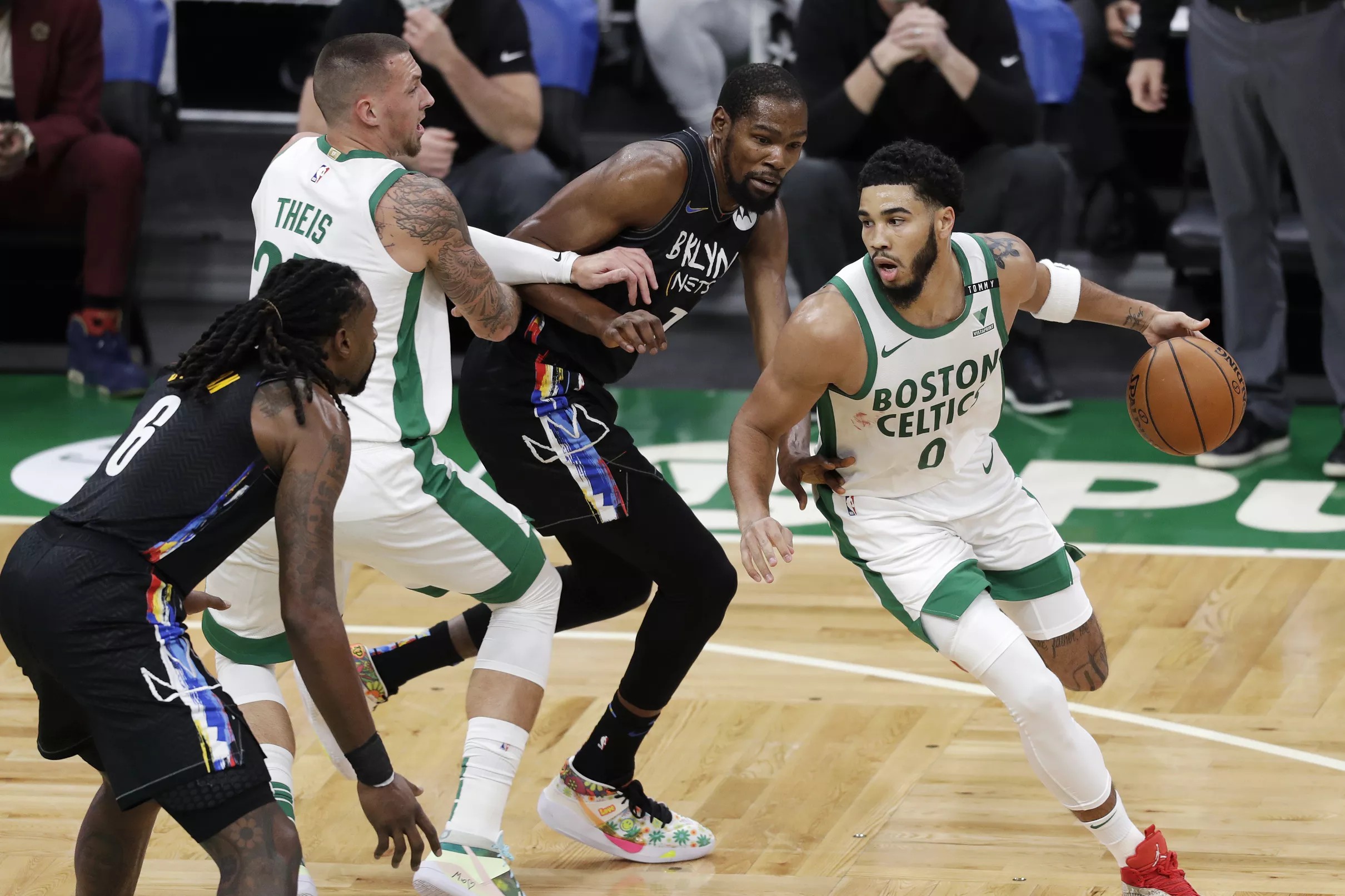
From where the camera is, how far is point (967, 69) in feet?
25.2

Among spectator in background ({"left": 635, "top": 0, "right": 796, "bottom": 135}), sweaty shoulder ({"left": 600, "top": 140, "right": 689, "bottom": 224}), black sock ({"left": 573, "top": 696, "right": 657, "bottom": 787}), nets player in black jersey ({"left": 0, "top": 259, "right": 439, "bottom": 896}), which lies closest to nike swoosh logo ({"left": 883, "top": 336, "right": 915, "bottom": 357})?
sweaty shoulder ({"left": 600, "top": 140, "right": 689, "bottom": 224})

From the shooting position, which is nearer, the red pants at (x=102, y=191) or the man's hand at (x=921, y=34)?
the man's hand at (x=921, y=34)

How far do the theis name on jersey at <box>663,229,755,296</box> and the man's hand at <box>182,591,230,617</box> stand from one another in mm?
1337

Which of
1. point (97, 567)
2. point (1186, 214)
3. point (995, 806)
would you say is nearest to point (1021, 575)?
point (995, 806)

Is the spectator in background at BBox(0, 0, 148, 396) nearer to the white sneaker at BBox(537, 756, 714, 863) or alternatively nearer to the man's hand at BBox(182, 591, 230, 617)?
the white sneaker at BBox(537, 756, 714, 863)

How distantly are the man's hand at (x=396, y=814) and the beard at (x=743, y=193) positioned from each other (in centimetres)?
168

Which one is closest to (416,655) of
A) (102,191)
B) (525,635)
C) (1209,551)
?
(525,635)

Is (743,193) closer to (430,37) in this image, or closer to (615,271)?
(615,271)

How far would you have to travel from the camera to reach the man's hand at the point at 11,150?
799 cm

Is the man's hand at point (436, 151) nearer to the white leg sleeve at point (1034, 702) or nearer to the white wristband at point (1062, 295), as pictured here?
the white wristband at point (1062, 295)

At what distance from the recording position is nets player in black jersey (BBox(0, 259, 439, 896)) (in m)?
3.00

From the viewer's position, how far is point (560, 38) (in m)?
8.59

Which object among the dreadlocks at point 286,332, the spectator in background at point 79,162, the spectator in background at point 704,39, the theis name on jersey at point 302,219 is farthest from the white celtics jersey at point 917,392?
the spectator in background at point 79,162

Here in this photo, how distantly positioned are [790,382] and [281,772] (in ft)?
4.53
